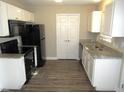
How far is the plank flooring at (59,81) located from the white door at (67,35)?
4.10 feet

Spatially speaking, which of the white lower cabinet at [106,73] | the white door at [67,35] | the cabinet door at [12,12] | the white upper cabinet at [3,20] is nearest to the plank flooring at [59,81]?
the white lower cabinet at [106,73]

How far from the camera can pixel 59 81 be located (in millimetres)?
3418

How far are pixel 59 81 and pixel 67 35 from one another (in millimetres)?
2593

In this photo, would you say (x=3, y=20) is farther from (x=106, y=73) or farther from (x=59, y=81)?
(x=106, y=73)

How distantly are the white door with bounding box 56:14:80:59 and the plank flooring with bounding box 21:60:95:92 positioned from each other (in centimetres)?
125

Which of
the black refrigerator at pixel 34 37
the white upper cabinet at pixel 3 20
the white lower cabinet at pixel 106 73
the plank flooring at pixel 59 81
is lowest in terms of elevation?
the plank flooring at pixel 59 81

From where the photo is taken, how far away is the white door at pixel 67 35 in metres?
5.32

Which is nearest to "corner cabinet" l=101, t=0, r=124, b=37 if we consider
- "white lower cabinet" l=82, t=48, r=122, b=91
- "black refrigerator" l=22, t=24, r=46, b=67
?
"white lower cabinet" l=82, t=48, r=122, b=91

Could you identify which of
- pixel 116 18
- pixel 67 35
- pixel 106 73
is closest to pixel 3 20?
pixel 116 18

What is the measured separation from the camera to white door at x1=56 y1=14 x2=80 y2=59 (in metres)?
A: 5.32

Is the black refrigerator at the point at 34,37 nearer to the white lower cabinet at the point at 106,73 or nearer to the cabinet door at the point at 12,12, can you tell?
the cabinet door at the point at 12,12

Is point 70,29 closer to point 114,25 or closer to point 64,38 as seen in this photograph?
point 64,38

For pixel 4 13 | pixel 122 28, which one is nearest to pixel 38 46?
pixel 4 13

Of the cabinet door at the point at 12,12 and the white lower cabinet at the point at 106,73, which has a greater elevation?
the cabinet door at the point at 12,12
